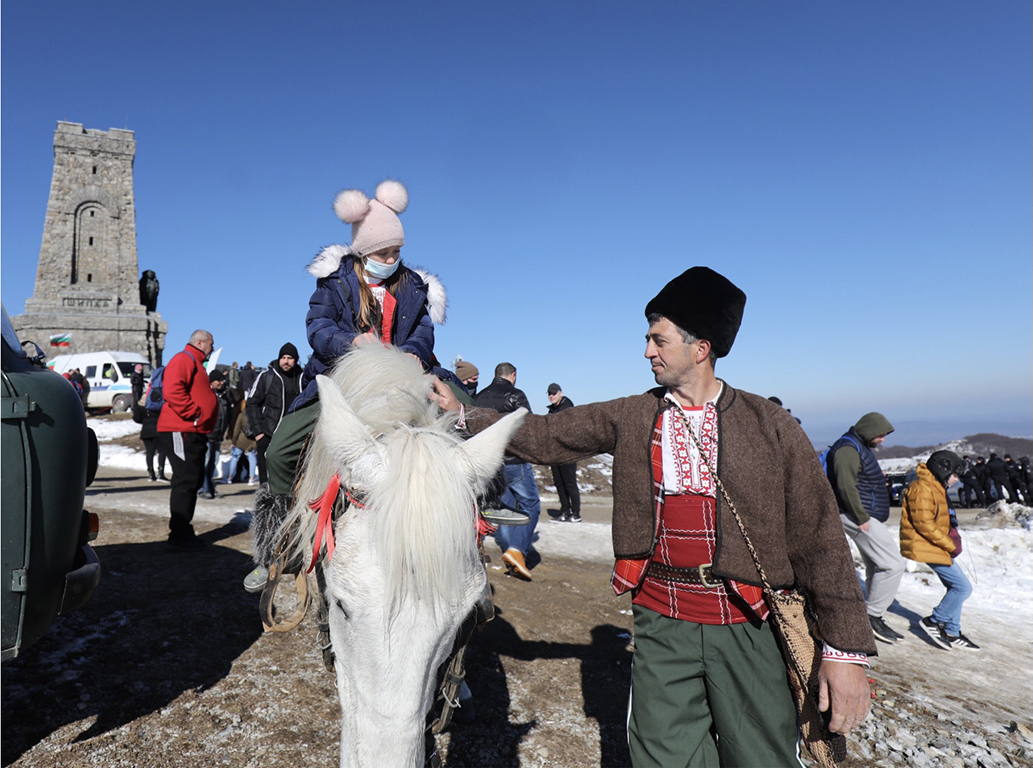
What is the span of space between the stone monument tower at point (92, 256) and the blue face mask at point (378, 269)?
3895 centimetres

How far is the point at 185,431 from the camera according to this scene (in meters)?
6.46

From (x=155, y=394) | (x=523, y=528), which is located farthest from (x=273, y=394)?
(x=523, y=528)

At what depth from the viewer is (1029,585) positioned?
27.5 feet

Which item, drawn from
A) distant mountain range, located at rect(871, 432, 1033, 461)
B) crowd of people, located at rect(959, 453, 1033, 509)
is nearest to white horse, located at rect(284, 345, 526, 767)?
crowd of people, located at rect(959, 453, 1033, 509)

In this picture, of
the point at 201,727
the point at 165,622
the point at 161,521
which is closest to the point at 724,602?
the point at 201,727

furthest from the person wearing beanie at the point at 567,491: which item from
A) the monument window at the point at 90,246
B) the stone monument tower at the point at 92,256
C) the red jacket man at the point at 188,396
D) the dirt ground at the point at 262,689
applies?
the monument window at the point at 90,246

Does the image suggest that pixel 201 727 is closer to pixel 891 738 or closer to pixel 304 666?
pixel 304 666

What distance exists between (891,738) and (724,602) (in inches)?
96.9

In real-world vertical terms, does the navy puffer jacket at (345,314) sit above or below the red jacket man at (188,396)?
above

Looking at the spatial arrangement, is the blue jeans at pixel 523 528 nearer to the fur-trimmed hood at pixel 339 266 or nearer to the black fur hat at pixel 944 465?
the fur-trimmed hood at pixel 339 266

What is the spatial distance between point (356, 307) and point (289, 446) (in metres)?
0.74

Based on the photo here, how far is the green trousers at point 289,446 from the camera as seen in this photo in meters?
2.74

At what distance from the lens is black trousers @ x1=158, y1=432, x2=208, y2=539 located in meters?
6.39

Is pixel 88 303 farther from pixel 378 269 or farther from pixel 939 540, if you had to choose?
pixel 939 540
